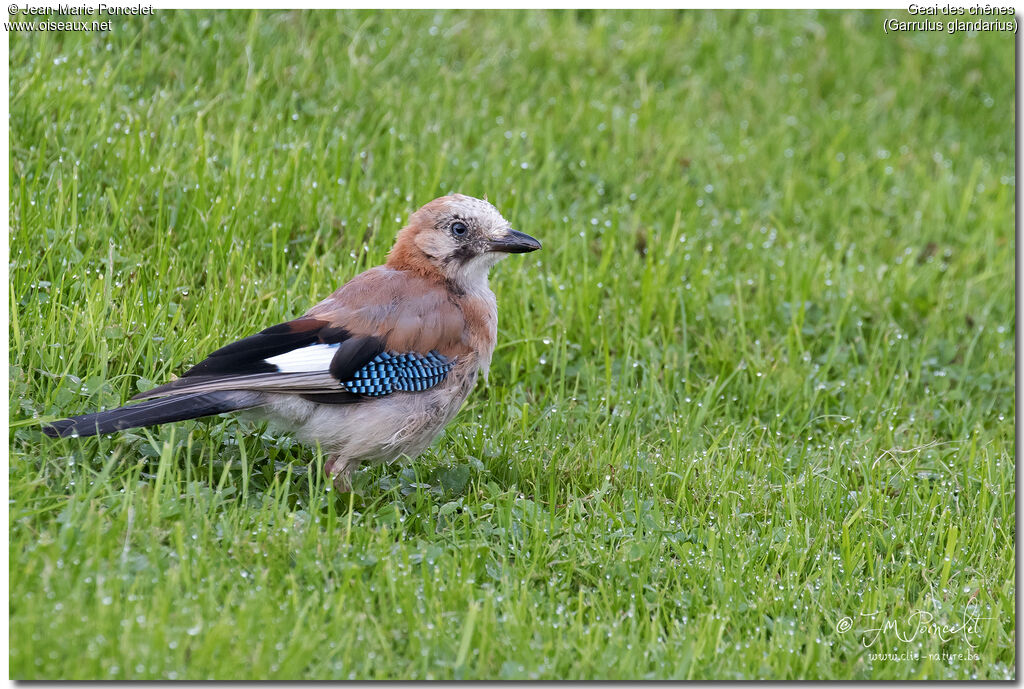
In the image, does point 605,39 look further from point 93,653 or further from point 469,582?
point 93,653

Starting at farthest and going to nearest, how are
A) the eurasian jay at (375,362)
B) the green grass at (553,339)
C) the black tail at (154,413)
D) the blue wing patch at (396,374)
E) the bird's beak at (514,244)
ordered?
the bird's beak at (514,244) < the blue wing patch at (396,374) < the eurasian jay at (375,362) < the black tail at (154,413) < the green grass at (553,339)

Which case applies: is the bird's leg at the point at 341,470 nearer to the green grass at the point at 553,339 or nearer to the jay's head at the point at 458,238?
the green grass at the point at 553,339

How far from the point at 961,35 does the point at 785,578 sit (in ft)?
25.3

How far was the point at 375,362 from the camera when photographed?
202 inches

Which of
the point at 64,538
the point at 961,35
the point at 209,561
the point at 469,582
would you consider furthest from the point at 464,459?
the point at 961,35

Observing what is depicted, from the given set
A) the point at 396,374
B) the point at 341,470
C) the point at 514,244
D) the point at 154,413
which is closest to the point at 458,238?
the point at 514,244

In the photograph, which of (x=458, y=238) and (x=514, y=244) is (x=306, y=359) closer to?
(x=458, y=238)

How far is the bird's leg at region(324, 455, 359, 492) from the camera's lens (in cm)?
516

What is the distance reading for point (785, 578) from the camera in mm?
4875

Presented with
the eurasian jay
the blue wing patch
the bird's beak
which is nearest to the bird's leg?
the eurasian jay

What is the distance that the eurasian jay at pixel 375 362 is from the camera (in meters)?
4.86

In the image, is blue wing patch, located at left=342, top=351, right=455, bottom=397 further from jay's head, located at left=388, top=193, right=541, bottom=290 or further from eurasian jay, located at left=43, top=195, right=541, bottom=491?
jay's head, located at left=388, top=193, right=541, bottom=290

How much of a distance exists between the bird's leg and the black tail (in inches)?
20.2

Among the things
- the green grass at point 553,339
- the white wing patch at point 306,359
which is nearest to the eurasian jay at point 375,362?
the white wing patch at point 306,359
